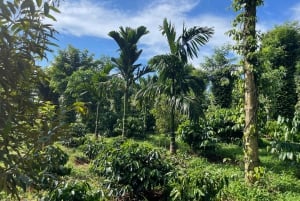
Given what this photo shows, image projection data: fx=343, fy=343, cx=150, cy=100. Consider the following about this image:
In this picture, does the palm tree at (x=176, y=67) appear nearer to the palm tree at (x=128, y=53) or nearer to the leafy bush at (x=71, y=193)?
the palm tree at (x=128, y=53)

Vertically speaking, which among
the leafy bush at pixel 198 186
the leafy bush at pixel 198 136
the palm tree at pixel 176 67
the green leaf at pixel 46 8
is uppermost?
the palm tree at pixel 176 67

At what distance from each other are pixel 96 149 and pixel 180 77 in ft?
11.0

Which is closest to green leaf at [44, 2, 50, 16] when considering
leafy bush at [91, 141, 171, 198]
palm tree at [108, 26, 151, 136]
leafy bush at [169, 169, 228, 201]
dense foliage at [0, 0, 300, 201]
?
dense foliage at [0, 0, 300, 201]

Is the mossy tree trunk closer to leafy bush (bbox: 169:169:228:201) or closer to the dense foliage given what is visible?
the dense foliage

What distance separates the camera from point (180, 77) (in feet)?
34.6

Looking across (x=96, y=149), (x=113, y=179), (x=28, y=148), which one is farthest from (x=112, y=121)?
(x=28, y=148)

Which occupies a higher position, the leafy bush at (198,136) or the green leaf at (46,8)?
the green leaf at (46,8)

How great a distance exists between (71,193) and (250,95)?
13.0ft

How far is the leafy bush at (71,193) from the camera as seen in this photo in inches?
146

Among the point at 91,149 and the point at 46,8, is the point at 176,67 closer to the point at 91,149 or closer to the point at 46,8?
the point at 91,149

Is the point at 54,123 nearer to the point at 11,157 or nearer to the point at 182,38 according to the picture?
the point at 11,157

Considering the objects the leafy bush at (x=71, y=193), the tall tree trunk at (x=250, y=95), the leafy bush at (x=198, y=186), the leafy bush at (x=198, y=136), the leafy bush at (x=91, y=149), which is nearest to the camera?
the leafy bush at (x=71, y=193)

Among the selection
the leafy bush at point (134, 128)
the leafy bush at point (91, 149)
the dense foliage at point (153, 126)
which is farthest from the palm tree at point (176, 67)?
the leafy bush at point (134, 128)

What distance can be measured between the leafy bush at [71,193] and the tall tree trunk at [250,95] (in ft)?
11.1
